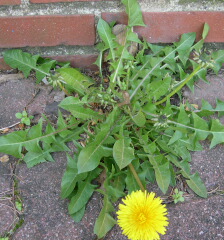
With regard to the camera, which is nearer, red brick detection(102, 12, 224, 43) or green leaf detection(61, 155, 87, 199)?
green leaf detection(61, 155, 87, 199)

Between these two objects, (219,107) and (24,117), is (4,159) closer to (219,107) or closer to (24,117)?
(24,117)

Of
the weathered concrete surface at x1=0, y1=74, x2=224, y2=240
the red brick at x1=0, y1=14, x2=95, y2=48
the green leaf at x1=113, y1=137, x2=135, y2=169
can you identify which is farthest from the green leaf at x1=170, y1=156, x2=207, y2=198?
the red brick at x1=0, y1=14, x2=95, y2=48

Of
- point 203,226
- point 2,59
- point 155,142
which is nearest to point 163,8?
point 155,142

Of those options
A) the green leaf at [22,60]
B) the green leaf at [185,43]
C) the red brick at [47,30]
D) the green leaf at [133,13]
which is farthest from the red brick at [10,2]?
the green leaf at [185,43]

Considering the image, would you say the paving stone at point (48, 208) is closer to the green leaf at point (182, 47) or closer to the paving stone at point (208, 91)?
the green leaf at point (182, 47)

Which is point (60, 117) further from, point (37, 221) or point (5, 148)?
point (37, 221)

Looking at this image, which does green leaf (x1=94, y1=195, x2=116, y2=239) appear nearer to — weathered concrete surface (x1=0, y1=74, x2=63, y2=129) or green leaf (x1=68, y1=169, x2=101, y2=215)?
green leaf (x1=68, y1=169, x2=101, y2=215)

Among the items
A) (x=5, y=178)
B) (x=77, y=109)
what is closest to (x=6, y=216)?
(x=5, y=178)
